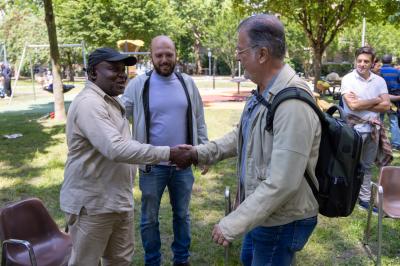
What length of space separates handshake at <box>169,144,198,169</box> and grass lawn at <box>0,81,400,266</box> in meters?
1.49

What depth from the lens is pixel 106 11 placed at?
33.4 meters

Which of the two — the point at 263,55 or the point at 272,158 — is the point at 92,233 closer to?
the point at 272,158

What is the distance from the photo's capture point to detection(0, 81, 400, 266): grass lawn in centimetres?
438

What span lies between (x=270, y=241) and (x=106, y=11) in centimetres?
3337

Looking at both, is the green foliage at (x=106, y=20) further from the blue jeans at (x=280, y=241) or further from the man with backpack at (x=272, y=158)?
the blue jeans at (x=280, y=241)

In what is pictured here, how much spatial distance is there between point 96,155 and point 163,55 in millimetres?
1274

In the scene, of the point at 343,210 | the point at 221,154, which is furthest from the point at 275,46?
the point at 221,154

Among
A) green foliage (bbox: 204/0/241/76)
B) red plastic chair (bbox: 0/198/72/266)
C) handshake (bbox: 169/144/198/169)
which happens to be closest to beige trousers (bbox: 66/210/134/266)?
red plastic chair (bbox: 0/198/72/266)

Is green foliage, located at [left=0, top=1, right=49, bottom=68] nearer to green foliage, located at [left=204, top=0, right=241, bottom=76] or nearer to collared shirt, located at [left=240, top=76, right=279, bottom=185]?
green foliage, located at [left=204, top=0, right=241, bottom=76]

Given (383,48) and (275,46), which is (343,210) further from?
(383,48)

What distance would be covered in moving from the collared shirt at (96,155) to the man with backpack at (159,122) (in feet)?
2.65

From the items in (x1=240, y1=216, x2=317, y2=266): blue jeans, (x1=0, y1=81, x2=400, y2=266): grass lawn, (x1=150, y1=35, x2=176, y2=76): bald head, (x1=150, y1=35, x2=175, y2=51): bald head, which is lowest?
(x1=0, y1=81, x2=400, y2=266): grass lawn

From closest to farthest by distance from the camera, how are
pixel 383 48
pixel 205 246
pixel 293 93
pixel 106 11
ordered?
1. pixel 293 93
2. pixel 205 246
3. pixel 106 11
4. pixel 383 48

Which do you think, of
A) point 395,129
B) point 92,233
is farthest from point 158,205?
point 395,129
